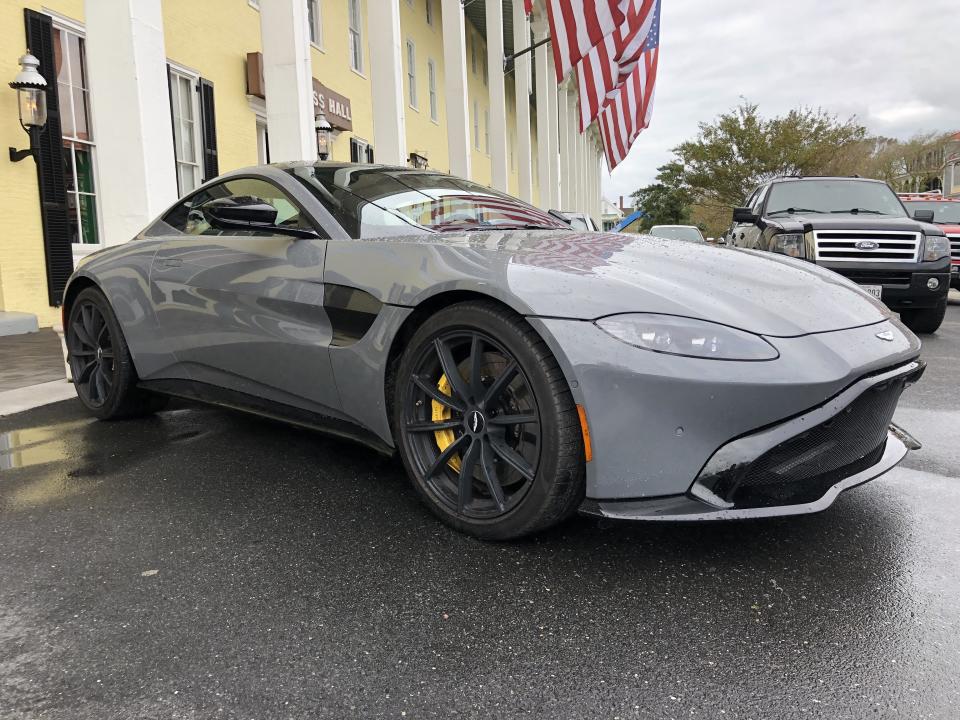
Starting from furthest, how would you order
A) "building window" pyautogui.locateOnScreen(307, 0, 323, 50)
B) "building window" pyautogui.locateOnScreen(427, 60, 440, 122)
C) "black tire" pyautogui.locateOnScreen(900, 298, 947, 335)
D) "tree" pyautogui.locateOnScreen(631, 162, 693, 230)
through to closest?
"tree" pyautogui.locateOnScreen(631, 162, 693, 230), "building window" pyautogui.locateOnScreen(427, 60, 440, 122), "building window" pyautogui.locateOnScreen(307, 0, 323, 50), "black tire" pyautogui.locateOnScreen(900, 298, 947, 335)

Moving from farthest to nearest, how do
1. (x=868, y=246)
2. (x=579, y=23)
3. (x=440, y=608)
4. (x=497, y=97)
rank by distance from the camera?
(x=497, y=97)
(x=579, y=23)
(x=868, y=246)
(x=440, y=608)

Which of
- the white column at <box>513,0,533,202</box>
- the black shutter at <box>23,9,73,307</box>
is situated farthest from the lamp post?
the white column at <box>513,0,533,202</box>

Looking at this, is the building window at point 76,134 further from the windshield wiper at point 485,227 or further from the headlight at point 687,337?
the headlight at point 687,337

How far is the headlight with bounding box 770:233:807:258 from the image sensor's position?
288 inches

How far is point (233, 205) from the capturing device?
3.11 meters

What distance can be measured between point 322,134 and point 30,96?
590 centimetres

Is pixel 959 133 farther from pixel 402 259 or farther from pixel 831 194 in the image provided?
pixel 402 259

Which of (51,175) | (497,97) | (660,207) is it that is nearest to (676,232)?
(497,97)

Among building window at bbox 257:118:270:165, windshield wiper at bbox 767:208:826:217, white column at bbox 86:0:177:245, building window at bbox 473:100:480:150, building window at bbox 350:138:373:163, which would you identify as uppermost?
building window at bbox 473:100:480:150

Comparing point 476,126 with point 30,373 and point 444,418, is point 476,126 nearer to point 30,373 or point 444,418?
point 30,373

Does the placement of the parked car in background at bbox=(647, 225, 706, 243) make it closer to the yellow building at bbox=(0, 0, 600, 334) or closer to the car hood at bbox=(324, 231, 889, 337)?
the yellow building at bbox=(0, 0, 600, 334)

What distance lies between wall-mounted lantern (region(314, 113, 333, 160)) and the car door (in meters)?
9.53

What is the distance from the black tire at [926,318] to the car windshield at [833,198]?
43.3 inches

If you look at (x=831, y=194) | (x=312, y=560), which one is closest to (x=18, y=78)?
(x=312, y=560)
